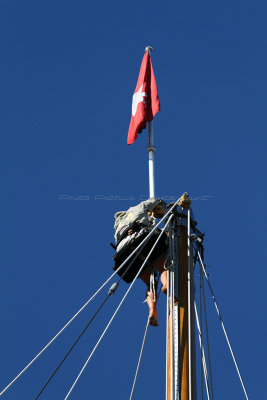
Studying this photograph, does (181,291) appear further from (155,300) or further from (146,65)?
(146,65)

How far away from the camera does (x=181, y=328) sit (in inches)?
789

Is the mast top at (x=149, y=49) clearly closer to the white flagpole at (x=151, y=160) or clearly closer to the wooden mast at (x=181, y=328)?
the white flagpole at (x=151, y=160)

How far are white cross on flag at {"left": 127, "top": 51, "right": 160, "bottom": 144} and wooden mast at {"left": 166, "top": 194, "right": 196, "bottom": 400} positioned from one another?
4.67 m

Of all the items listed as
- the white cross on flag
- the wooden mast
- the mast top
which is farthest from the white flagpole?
the mast top

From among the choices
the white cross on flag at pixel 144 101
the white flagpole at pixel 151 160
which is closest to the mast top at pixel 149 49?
the white cross on flag at pixel 144 101

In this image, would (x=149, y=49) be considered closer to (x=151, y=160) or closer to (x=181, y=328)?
(x=151, y=160)

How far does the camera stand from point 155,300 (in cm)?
2105

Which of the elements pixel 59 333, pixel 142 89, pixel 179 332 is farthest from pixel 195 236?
pixel 142 89

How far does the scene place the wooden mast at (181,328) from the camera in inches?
750

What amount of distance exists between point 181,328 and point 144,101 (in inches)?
311

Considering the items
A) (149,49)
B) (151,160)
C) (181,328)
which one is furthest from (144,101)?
(181,328)

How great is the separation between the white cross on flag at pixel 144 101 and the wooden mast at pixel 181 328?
4667mm

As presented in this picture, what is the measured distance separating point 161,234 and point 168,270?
77cm

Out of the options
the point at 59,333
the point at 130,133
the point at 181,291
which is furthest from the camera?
the point at 130,133
